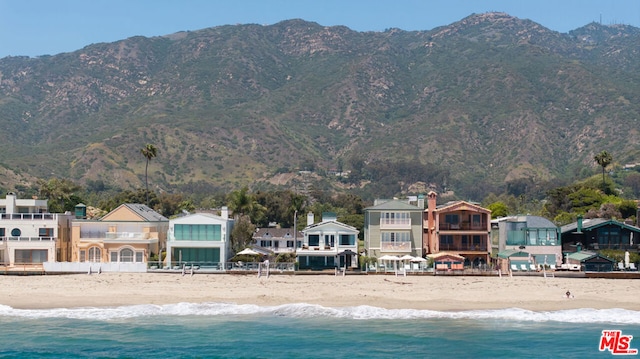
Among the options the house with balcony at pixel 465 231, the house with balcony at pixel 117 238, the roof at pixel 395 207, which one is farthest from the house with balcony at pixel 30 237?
the house with balcony at pixel 465 231

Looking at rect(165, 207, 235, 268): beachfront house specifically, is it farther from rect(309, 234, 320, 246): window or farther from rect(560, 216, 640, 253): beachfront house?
rect(560, 216, 640, 253): beachfront house

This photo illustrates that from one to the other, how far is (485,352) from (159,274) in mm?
28096

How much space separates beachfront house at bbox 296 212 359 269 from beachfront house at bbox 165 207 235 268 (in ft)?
20.8

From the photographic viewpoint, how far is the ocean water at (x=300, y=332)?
117 ft

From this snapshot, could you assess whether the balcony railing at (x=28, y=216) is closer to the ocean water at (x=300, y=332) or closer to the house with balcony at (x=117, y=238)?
the house with balcony at (x=117, y=238)

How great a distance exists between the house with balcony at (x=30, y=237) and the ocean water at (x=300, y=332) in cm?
1406

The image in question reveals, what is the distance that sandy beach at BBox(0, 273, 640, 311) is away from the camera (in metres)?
47.7

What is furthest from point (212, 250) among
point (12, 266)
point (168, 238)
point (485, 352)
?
point (485, 352)

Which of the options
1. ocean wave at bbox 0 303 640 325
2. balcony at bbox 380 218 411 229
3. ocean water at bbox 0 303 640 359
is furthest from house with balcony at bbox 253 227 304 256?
ocean water at bbox 0 303 640 359

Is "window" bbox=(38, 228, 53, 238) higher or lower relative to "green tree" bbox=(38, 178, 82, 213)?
lower

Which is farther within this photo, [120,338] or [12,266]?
[12,266]

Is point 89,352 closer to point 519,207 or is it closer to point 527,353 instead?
point 527,353

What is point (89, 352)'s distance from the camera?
117 ft

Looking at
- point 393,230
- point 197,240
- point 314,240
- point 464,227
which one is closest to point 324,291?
point 314,240
